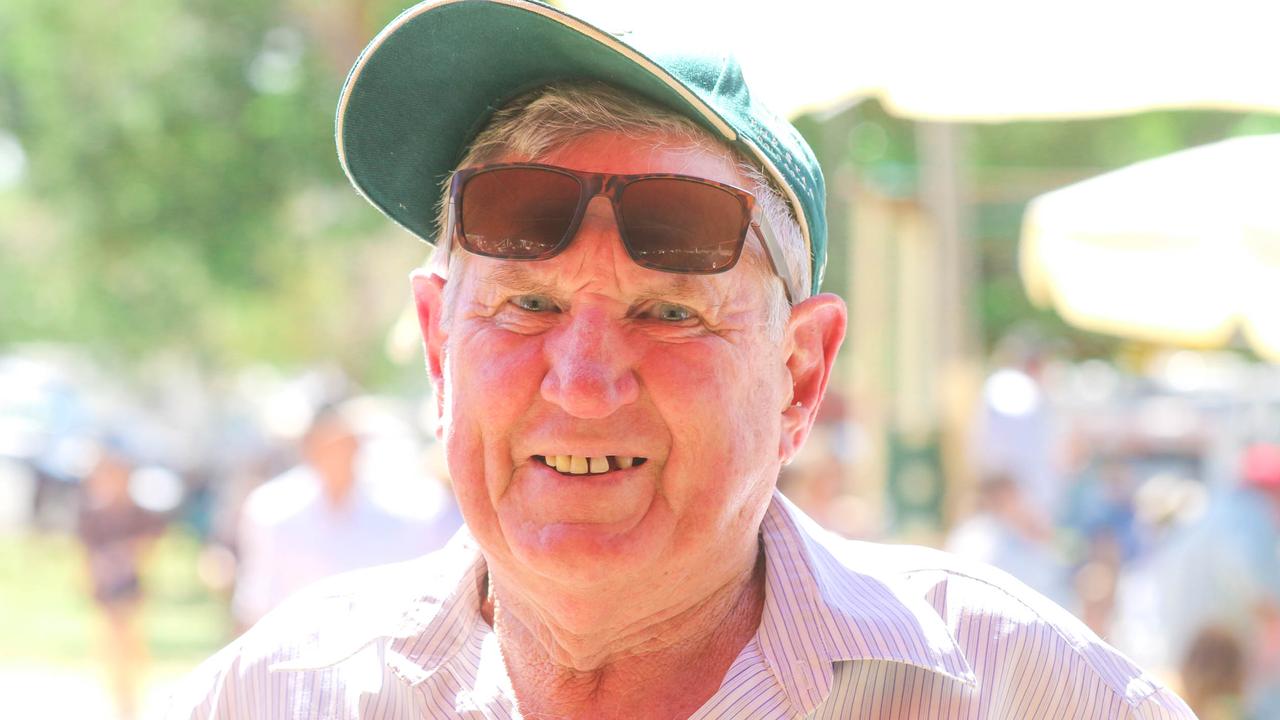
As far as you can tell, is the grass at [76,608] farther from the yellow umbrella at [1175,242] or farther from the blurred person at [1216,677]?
the blurred person at [1216,677]

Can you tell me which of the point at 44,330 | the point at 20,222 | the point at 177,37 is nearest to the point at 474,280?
the point at 177,37

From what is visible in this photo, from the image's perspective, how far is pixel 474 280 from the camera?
179 centimetres

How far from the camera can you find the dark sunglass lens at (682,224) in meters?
1.69

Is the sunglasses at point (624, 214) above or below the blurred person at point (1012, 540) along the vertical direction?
above

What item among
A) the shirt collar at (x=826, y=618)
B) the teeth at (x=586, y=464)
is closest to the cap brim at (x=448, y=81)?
the teeth at (x=586, y=464)

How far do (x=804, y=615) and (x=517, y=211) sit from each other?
578 millimetres

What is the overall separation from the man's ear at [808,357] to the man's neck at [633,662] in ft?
0.58

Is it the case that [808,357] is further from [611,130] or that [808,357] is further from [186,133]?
[186,133]

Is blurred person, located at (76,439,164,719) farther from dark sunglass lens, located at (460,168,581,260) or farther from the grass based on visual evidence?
dark sunglass lens, located at (460,168,581,260)

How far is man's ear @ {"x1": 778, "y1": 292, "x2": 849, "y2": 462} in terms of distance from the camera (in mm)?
1866

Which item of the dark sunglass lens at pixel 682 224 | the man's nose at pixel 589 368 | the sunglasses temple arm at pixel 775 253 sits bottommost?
the man's nose at pixel 589 368

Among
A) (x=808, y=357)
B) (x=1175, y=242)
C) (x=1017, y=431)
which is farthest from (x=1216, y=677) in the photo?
(x=1017, y=431)

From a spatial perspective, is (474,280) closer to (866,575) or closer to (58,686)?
(866,575)

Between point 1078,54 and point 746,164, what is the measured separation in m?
1.88
